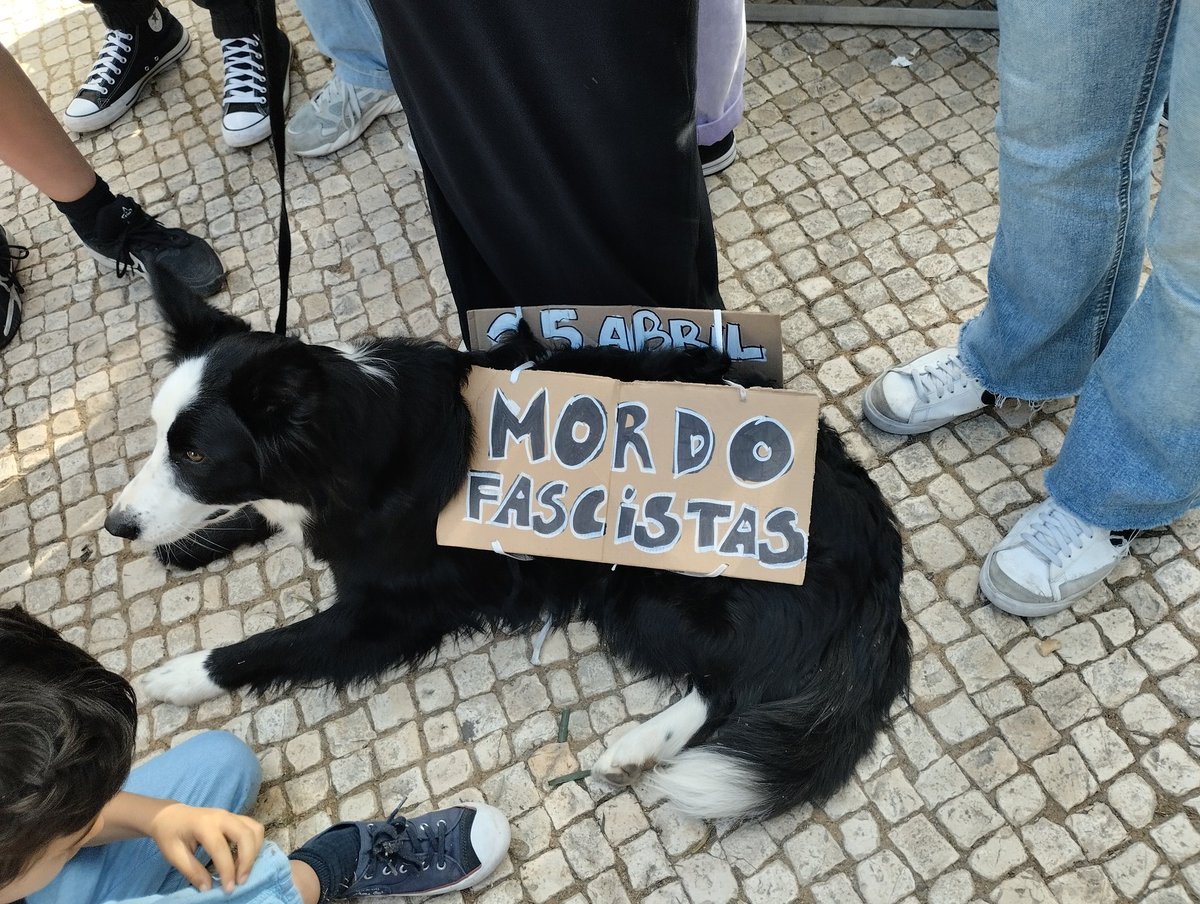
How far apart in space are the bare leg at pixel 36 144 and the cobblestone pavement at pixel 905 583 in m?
0.37

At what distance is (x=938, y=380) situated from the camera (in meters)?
2.32

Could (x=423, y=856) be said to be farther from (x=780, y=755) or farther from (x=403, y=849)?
(x=780, y=755)

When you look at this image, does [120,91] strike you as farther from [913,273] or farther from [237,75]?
[913,273]

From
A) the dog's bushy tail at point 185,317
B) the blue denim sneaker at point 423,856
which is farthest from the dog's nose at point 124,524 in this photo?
the blue denim sneaker at point 423,856

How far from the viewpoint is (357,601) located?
2131mm

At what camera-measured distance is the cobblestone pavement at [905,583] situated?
6.12 feet

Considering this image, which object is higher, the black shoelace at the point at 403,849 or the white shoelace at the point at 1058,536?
the white shoelace at the point at 1058,536

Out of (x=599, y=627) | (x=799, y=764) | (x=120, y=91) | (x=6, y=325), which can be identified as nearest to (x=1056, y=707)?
(x=799, y=764)

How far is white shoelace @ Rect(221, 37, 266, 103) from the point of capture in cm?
327

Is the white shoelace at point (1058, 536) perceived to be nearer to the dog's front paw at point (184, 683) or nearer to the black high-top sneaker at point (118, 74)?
the dog's front paw at point (184, 683)

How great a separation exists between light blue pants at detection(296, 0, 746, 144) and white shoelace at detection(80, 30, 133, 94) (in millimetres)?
916

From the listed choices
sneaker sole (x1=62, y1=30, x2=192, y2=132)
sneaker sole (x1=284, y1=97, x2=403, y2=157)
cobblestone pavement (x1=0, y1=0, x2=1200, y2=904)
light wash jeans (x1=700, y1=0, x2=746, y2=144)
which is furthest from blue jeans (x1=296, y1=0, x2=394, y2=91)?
light wash jeans (x1=700, y1=0, x2=746, y2=144)

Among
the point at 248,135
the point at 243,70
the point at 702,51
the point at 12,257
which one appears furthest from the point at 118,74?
the point at 702,51

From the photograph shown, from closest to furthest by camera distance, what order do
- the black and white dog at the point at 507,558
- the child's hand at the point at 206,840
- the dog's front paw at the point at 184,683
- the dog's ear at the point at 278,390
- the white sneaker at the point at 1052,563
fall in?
1. the child's hand at the point at 206,840
2. the dog's ear at the point at 278,390
3. the black and white dog at the point at 507,558
4. the white sneaker at the point at 1052,563
5. the dog's front paw at the point at 184,683
